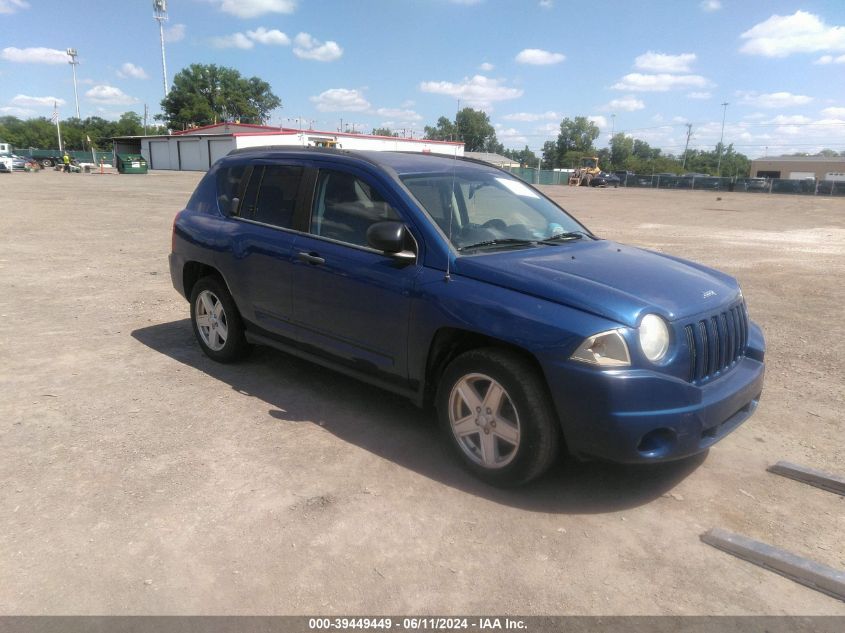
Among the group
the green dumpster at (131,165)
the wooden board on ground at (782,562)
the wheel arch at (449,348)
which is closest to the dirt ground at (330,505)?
the wooden board on ground at (782,562)

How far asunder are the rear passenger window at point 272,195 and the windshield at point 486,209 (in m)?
1.06

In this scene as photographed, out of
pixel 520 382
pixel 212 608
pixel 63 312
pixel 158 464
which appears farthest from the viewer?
pixel 63 312

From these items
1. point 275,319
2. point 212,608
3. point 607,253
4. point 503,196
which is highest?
point 503,196

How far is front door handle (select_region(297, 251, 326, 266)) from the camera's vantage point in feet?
14.0

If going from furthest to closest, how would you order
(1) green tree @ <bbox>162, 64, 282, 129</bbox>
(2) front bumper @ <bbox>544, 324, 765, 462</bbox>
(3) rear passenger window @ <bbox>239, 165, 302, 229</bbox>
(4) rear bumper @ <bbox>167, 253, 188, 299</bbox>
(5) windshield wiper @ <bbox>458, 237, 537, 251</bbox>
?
(1) green tree @ <bbox>162, 64, 282, 129</bbox> < (4) rear bumper @ <bbox>167, 253, 188, 299</bbox> < (3) rear passenger window @ <bbox>239, 165, 302, 229</bbox> < (5) windshield wiper @ <bbox>458, 237, 537, 251</bbox> < (2) front bumper @ <bbox>544, 324, 765, 462</bbox>

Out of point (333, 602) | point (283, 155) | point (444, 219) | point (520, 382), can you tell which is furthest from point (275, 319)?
point (333, 602)

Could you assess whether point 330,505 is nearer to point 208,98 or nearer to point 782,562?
point 782,562

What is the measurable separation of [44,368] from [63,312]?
2068 mm

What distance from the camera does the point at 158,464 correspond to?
3.72m

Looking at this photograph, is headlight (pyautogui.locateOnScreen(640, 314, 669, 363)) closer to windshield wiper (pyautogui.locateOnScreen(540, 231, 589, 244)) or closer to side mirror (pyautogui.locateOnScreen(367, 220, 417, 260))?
windshield wiper (pyautogui.locateOnScreen(540, 231, 589, 244))

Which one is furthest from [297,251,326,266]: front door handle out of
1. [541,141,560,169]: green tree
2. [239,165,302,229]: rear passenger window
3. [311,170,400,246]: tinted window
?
[541,141,560,169]: green tree

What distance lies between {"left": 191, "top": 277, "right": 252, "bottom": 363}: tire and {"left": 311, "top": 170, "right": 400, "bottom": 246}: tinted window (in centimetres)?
128

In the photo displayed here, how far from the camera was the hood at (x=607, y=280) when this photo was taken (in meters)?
3.16

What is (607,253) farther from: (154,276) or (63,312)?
(154,276)
